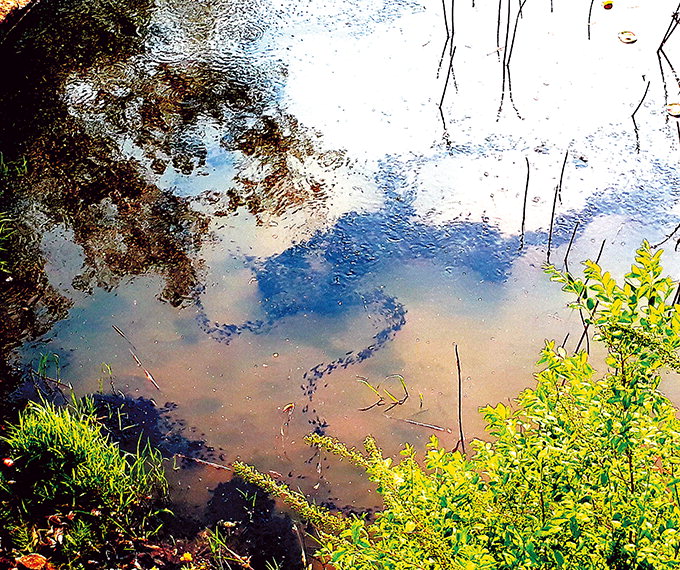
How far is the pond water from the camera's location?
8.55 ft

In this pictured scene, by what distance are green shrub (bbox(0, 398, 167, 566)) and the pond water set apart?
19cm

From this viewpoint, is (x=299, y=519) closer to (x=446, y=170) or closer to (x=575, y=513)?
(x=575, y=513)

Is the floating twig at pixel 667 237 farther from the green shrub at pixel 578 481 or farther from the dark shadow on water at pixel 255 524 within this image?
the dark shadow on water at pixel 255 524

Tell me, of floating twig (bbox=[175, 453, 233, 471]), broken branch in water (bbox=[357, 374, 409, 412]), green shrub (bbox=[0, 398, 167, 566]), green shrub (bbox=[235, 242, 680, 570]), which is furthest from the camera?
broken branch in water (bbox=[357, 374, 409, 412])

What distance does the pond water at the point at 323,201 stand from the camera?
2.61 metres

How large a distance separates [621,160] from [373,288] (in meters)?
1.56

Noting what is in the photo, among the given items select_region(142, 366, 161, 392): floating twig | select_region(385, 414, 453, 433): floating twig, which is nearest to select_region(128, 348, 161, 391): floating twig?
select_region(142, 366, 161, 392): floating twig

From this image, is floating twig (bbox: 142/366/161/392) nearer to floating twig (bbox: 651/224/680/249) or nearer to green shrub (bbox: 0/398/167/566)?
green shrub (bbox: 0/398/167/566)

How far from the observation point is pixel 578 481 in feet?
3.97

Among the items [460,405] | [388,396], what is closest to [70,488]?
[388,396]

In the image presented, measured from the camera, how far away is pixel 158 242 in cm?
314

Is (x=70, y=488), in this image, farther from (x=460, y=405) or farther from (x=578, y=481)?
(x=578, y=481)

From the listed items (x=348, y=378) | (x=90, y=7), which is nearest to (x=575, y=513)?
(x=348, y=378)

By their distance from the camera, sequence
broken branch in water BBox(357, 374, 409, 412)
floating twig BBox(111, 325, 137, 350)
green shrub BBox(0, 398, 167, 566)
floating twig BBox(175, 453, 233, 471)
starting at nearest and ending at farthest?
green shrub BBox(0, 398, 167, 566) < floating twig BBox(175, 453, 233, 471) < broken branch in water BBox(357, 374, 409, 412) < floating twig BBox(111, 325, 137, 350)
